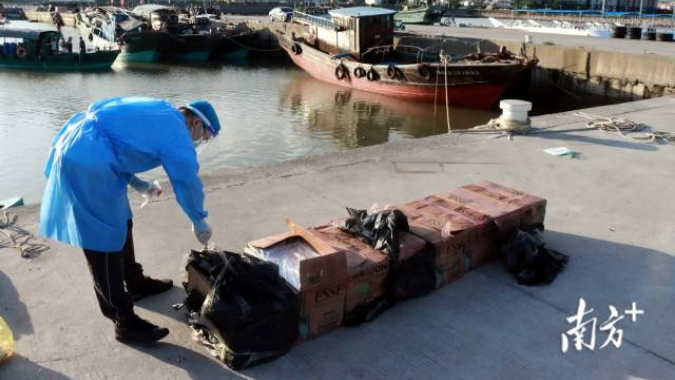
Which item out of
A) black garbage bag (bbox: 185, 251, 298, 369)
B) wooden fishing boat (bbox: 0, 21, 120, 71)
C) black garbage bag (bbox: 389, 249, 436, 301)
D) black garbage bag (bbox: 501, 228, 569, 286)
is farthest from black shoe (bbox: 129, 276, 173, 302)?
wooden fishing boat (bbox: 0, 21, 120, 71)

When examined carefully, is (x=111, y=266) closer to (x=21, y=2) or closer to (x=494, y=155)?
(x=494, y=155)

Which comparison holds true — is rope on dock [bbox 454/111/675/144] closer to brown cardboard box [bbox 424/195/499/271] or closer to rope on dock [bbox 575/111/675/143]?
rope on dock [bbox 575/111/675/143]

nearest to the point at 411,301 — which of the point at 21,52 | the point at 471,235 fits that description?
the point at 471,235

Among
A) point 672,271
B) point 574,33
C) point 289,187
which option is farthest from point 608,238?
point 574,33

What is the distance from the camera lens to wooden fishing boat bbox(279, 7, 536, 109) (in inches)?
648

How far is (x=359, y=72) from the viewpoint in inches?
765

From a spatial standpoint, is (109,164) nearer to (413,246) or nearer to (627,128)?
(413,246)

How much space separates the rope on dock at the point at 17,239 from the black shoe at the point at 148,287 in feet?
3.43

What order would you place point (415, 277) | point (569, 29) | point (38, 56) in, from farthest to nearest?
1. point (569, 29)
2. point (38, 56)
3. point (415, 277)

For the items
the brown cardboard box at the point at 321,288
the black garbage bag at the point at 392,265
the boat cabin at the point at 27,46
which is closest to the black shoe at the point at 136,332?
the brown cardboard box at the point at 321,288

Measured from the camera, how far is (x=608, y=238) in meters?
4.58

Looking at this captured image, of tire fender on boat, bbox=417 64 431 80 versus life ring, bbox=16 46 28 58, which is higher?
life ring, bbox=16 46 28 58

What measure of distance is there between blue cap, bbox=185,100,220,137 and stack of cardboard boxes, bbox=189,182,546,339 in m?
0.67

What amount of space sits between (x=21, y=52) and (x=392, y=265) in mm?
25662
